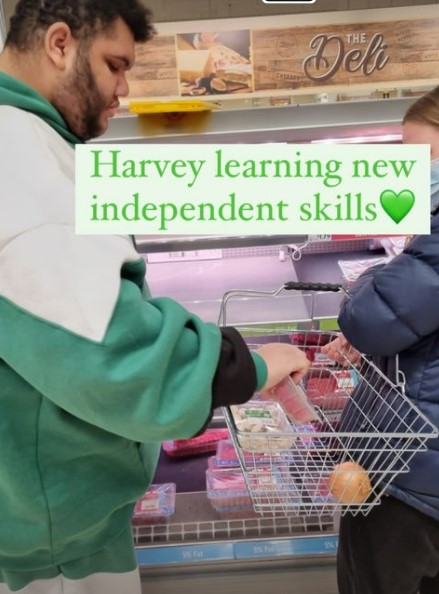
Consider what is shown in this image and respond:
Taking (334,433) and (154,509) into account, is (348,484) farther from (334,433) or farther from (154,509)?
(154,509)

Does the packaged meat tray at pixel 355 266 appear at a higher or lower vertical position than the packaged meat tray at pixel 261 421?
higher

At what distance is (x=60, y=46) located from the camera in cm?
98

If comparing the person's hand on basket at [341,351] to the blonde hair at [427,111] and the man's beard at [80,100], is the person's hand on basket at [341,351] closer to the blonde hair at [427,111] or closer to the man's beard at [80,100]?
the blonde hair at [427,111]

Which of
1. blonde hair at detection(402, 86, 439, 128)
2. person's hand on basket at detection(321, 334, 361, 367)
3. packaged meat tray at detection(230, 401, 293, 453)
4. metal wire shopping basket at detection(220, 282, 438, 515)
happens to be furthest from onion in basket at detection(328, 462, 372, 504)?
blonde hair at detection(402, 86, 439, 128)

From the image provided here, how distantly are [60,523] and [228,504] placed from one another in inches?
36.0

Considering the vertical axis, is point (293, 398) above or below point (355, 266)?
below

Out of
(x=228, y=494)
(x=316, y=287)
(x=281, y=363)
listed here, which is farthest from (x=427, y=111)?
(x=228, y=494)

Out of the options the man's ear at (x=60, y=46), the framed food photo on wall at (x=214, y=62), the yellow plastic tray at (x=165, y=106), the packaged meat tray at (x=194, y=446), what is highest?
the framed food photo on wall at (x=214, y=62)

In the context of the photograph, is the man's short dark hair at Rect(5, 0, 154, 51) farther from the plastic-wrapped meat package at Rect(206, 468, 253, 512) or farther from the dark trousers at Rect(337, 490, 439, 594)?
the plastic-wrapped meat package at Rect(206, 468, 253, 512)

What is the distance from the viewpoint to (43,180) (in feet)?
2.48

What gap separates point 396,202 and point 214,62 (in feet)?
4.32

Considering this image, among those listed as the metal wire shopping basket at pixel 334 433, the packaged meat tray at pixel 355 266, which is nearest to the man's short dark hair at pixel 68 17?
the metal wire shopping basket at pixel 334 433

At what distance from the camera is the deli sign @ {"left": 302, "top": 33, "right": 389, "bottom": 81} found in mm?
1771

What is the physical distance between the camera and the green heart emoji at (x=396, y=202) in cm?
67
